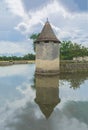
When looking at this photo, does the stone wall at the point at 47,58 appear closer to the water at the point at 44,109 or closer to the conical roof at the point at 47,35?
the conical roof at the point at 47,35

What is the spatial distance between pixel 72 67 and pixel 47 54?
5907 millimetres

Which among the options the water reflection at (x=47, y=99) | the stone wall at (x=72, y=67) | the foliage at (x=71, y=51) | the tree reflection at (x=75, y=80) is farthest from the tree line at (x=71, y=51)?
the water reflection at (x=47, y=99)

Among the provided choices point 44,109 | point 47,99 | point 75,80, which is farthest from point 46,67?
point 44,109

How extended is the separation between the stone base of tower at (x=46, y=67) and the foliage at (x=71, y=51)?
19624 millimetres

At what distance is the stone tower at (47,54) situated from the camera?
1185 inches

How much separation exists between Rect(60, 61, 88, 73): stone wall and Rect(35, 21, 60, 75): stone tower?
3.15 metres

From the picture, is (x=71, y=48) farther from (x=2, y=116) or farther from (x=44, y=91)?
(x=2, y=116)

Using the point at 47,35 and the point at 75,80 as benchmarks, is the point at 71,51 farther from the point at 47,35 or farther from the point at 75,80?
the point at 75,80

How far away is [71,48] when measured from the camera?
55688mm

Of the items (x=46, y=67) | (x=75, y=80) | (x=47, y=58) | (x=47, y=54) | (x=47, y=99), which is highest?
(x=47, y=54)

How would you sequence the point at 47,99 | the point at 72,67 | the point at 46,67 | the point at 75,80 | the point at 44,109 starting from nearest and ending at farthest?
the point at 44,109, the point at 47,99, the point at 75,80, the point at 46,67, the point at 72,67

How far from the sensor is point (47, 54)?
99.1 feet

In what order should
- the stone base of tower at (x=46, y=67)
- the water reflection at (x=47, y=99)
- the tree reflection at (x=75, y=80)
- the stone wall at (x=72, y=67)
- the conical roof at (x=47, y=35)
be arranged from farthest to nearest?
1. the stone wall at (x=72, y=67)
2. the conical roof at (x=47, y=35)
3. the stone base of tower at (x=46, y=67)
4. the tree reflection at (x=75, y=80)
5. the water reflection at (x=47, y=99)

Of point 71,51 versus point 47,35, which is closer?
point 47,35
